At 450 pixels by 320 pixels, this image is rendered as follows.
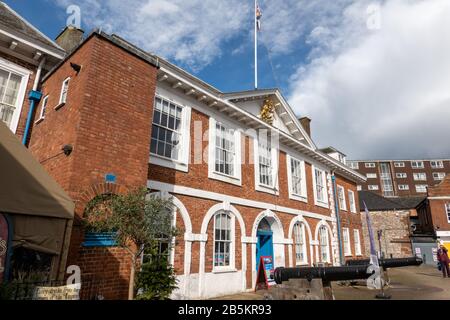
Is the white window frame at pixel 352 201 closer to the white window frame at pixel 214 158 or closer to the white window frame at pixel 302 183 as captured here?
the white window frame at pixel 302 183

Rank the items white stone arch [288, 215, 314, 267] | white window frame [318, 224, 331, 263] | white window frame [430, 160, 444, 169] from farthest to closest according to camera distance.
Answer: white window frame [430, 160, 444, 169], white window frame [318, 224, 331, 263], white stone arch [288, 215, 314, 267]

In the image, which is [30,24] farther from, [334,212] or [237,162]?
[334,212]

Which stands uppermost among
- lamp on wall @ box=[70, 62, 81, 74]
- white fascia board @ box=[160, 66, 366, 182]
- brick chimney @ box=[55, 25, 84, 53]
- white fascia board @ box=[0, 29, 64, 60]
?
brick chimney @ box=[55, 25, 84, 53]

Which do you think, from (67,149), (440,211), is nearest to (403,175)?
(440,211)

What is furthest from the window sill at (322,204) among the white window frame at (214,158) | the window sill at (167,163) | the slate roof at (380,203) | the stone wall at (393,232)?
the slate roof at (380,203)

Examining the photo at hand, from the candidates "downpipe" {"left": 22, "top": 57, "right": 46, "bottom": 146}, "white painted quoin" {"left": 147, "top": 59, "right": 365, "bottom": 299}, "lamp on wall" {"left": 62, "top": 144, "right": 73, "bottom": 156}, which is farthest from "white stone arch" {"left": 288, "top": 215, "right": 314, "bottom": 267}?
"downpipe" {"left": 22, "top": 57, "right": 46, "bottom": 146}

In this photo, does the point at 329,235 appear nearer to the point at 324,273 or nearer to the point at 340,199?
the point at 340,199

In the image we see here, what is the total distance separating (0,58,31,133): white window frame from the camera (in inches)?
331

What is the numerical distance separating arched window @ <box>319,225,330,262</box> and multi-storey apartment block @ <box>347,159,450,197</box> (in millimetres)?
50510

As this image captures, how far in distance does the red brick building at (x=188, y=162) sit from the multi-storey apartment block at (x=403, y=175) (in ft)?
175

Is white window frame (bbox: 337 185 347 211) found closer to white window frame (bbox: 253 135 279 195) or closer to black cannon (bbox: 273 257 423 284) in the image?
white window frame (bbox: 253 135 279 195)

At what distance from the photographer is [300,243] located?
51.5 ft

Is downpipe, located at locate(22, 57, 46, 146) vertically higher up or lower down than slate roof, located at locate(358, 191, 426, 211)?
lower down
